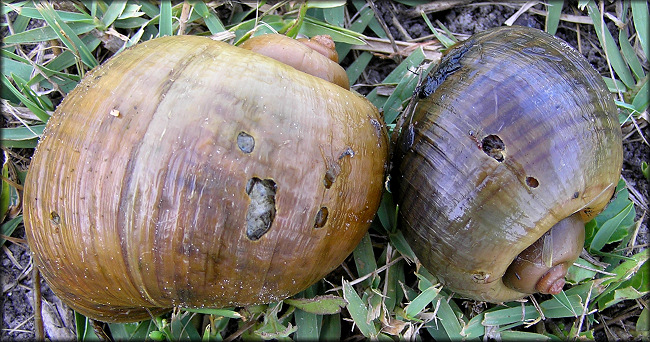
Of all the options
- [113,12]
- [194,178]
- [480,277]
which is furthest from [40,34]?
[480,277]

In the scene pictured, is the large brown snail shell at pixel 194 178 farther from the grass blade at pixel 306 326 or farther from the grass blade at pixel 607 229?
the grass blade at pixel 607 229

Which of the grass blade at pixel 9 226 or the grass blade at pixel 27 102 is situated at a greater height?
the grass blade at pixel 27 102

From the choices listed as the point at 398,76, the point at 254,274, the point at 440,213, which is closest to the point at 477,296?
the point at 440,213

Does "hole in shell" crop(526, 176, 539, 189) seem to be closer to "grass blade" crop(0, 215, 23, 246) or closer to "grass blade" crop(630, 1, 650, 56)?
"grass blade" crop(630, 1, 650, 56)

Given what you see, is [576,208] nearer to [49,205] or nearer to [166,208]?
[166,208]

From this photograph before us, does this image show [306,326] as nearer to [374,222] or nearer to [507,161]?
[374,222]

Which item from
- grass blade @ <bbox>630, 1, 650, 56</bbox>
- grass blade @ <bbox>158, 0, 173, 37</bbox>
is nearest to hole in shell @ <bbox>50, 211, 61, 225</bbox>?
grass blade @ <bbox>158, 0, 173, 37</bbox>

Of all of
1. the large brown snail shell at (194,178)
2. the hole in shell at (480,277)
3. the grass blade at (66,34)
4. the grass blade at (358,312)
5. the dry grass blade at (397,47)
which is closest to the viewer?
the large brown snail shell at (194,178)

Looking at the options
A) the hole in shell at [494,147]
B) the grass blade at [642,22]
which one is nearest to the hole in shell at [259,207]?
the hole in shell at [494,147]
